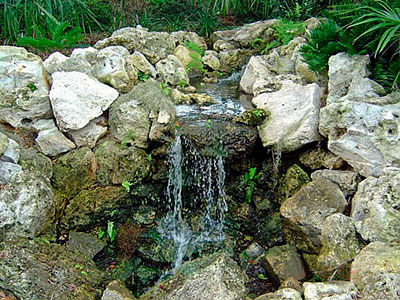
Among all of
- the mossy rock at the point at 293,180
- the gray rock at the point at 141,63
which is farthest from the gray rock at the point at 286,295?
the gray rock at the point at 141,63

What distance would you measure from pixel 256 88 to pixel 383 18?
2.21 m

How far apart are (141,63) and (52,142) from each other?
7.07ft

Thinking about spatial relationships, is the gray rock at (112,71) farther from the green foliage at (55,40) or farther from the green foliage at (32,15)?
the green foliage at (32,15)

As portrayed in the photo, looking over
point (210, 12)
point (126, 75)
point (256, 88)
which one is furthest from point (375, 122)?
point (210, 12)

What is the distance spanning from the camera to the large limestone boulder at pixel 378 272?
296 centimetres

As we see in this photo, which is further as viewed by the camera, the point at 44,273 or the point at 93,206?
the point at 93,206

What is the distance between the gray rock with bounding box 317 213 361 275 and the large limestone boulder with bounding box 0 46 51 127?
4.00 m

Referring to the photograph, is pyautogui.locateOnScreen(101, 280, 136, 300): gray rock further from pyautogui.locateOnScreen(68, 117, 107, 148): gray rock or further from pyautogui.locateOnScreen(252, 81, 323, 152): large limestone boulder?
pyautogui.locateOnScreen(252, 81, 323, 152): large limestone boulder

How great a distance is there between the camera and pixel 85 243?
15.8 ft

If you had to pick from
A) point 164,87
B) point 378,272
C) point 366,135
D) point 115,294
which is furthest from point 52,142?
point 378,272

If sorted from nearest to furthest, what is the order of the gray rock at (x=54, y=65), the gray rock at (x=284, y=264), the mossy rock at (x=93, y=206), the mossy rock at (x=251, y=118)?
the gray rock at (x=284, y=264), the mossy rock at (x=93, y=206), the mossy rock at (x=251, y=118), the gray rock at (x=54, y=65)

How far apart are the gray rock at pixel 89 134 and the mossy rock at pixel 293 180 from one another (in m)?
2.66

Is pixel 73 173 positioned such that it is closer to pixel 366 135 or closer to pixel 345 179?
pixel 345 179

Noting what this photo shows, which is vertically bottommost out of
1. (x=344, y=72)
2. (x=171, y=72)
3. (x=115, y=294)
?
(x=115, y=294)
